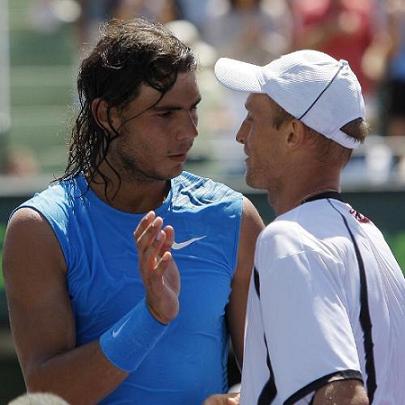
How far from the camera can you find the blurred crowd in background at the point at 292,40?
7.82 metres

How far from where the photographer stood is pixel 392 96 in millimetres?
7887

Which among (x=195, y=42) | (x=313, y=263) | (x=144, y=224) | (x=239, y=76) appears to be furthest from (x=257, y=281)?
(x=195, y=42)

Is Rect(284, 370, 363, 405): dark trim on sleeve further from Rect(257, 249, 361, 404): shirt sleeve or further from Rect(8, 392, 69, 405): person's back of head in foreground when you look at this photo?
Rect(8, 392, 69, 405): person's back of head in foreground

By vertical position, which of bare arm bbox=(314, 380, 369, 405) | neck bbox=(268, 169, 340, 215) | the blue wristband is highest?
neck bbox=(268, 169, 340, 215)

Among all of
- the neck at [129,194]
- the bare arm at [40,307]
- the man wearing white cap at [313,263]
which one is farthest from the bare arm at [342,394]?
the neck at [129,194]

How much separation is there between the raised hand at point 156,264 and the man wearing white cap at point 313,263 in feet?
0.76

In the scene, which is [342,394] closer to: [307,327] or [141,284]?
[307,327]

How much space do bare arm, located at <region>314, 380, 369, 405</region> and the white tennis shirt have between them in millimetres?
13

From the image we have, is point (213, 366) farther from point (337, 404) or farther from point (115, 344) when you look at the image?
point (337, 404)

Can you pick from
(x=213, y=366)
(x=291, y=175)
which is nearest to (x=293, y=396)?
(x=291, y=175)

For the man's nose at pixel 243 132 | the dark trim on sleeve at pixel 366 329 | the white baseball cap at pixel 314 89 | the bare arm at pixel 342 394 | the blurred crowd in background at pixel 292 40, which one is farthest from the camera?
the blurred crowd in background at pixel 292 40

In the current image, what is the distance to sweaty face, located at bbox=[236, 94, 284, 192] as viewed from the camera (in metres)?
2.33

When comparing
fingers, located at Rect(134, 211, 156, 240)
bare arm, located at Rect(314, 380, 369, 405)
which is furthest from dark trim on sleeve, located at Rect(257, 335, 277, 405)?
fingers, located at Rect(134, 211, 156, 240)

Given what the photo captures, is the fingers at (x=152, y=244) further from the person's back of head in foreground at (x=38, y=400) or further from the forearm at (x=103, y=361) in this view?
the person's back of head in foreground at (x=38, y=400)
